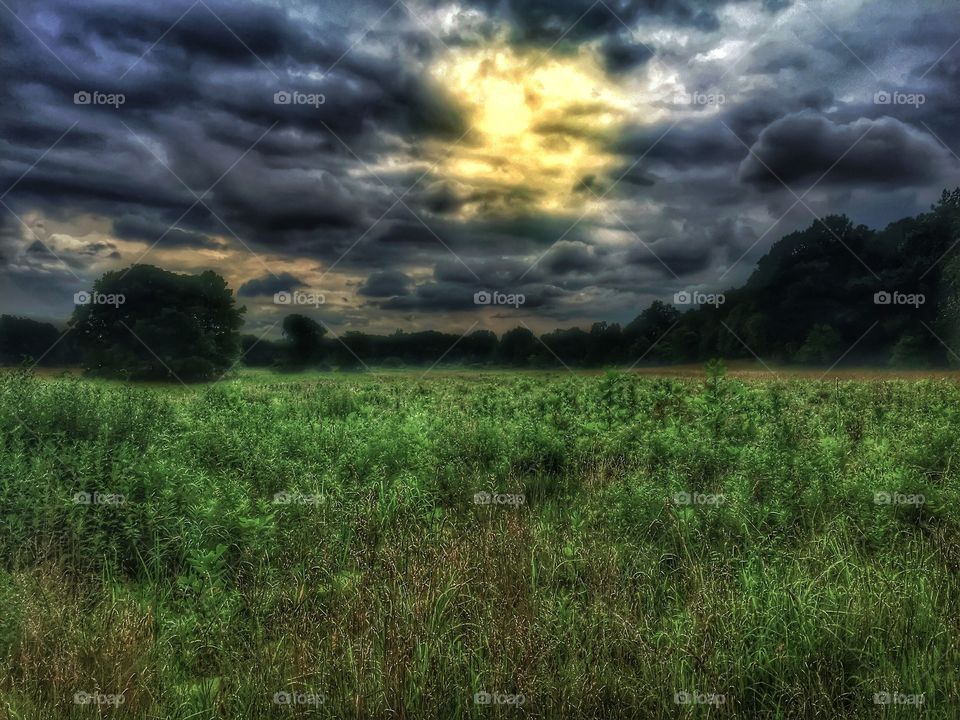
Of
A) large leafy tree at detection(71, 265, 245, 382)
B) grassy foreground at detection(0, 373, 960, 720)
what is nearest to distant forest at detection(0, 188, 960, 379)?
large leafy tree at detection(71, 265, 245, 382)

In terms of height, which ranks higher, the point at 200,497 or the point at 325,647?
the point at 200,497

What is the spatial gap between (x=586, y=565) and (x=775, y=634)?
5.32 ft

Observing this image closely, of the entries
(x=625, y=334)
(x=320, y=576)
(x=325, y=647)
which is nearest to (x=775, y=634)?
(x=325, y=647)

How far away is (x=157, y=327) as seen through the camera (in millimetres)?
42281

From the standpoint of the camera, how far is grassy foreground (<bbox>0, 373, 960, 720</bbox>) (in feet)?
14.0

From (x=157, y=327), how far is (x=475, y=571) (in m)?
42.2

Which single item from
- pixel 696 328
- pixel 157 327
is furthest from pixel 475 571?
pixel 696 328

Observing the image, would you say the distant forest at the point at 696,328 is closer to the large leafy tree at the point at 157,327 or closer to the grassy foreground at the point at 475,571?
the large leafy tree at the point at 157,327

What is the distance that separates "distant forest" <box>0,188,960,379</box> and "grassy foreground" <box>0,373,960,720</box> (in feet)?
102

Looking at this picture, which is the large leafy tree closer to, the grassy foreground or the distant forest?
the distant forest

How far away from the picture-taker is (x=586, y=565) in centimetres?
585

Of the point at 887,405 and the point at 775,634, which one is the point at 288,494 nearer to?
the point at 775,634

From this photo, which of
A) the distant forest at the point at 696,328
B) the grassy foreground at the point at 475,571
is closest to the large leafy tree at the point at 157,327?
the distant forest at the point at 696,328

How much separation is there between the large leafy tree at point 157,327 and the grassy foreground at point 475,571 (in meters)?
32.6
